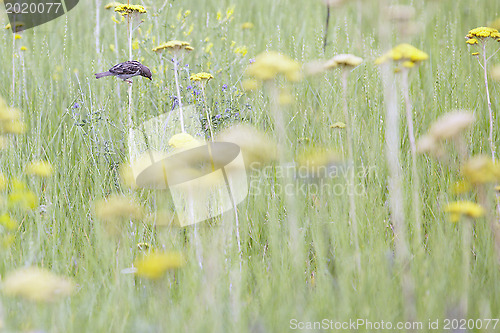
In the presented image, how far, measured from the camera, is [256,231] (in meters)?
1.84

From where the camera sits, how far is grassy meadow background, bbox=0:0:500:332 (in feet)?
4.21

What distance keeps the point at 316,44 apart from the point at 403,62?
179 cm

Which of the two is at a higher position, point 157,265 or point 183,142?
point 183,142

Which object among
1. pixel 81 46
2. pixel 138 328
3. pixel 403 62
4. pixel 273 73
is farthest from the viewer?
pixel 81 46

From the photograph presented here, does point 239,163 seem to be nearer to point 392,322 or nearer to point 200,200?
point 200,200

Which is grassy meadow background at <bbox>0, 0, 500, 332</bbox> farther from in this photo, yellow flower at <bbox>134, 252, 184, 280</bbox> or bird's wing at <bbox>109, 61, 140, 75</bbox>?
bird's wing at <bbox>109, 61, 140, 75</bbox>

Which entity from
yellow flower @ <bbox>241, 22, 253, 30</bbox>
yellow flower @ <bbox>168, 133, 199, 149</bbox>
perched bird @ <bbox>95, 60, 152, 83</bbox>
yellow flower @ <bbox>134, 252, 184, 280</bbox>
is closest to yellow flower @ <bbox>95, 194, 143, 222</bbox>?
yellow flower @ <bbox>168, 133, 199, 149</bbox>

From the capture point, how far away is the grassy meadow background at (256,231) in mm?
1283

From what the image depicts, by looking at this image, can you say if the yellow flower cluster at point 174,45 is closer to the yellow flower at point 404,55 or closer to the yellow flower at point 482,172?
the yellow flower at point 404,55

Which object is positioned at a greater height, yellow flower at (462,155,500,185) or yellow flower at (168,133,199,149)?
yellow flower at (168,133,199,149)

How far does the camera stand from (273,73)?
1632 millimetres

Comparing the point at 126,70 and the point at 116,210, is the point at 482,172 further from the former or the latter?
the point at 126,70

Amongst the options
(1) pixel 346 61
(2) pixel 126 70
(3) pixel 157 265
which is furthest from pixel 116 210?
(1) pixel 346 61

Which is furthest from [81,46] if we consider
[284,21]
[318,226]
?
[318,226]
